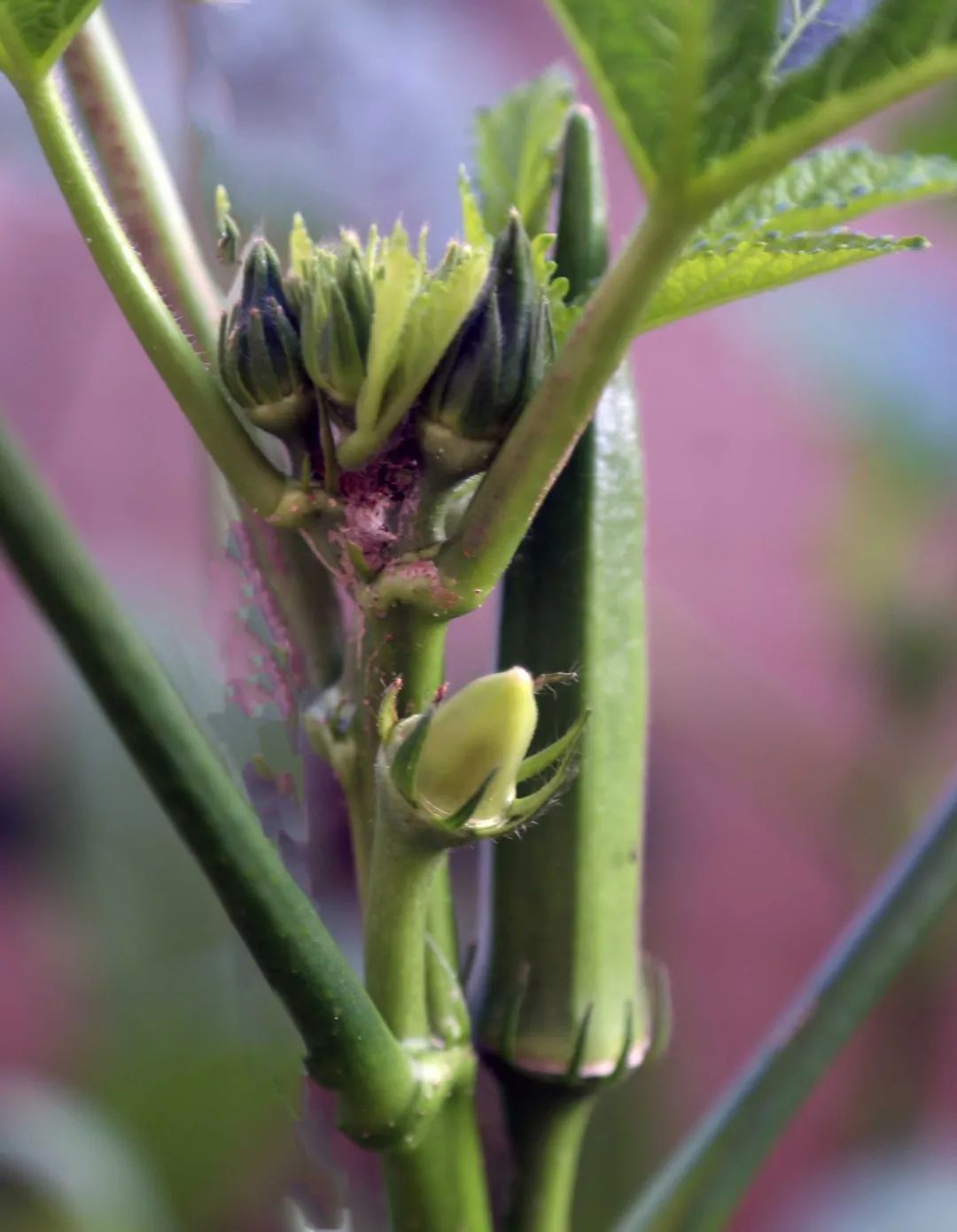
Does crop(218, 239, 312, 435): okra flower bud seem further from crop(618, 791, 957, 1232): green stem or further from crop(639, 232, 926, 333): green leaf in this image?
crop(618, 791, 957, 1232): green stem

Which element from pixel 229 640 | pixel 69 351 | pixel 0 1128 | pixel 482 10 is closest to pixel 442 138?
pixel 482 10

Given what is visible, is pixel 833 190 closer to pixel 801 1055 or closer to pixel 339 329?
pixel 339 329

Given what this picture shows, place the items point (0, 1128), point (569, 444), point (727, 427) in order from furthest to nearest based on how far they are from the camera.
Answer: point (727, 427) < point (0, 1128) < point (569, 444)

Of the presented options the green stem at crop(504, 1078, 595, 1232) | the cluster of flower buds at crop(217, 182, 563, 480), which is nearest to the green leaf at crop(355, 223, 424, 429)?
the cluster of flower buds at crop(217, 182, 563, 480)

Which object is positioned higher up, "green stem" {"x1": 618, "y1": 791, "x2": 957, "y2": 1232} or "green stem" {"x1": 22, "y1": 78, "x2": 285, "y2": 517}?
"green stem" {"x1": 22, "y1": 78, "x2": 285, "y2": 517}

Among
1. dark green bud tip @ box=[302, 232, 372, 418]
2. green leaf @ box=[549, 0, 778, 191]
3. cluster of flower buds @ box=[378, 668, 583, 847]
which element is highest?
green leaf @ box=[549, 0, 778, 191]

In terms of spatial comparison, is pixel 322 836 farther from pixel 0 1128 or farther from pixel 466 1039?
pixel 0 1128

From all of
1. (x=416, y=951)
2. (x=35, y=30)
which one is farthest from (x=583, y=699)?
(x=35, y=30)
